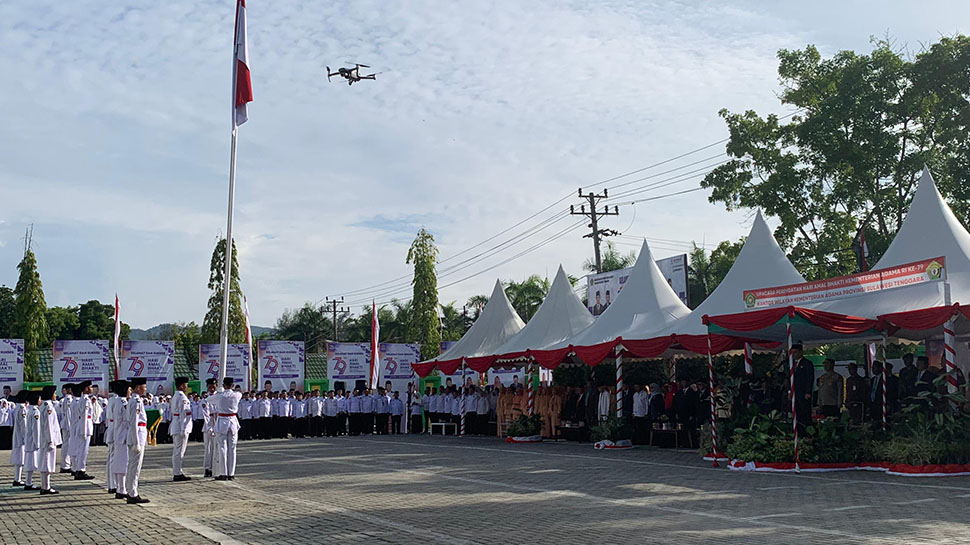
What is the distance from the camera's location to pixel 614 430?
2330 cm

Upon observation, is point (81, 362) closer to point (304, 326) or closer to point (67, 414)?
point (67, 414)

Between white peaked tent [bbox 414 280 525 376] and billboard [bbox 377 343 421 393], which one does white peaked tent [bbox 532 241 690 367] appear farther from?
billboard [bbox 377 343 421 393]

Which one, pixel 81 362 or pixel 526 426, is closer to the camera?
pixel 526 426

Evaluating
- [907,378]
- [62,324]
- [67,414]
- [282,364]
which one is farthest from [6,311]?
[907,378]

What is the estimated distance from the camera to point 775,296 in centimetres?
1780

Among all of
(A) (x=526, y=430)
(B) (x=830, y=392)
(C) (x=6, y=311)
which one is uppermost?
(C) (x=6, y=311)

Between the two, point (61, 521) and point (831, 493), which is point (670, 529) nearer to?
point (831, 493)

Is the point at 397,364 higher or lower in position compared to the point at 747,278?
lower

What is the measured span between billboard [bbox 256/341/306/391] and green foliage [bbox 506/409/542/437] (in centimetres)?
1019

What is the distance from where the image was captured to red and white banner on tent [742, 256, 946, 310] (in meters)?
17.1

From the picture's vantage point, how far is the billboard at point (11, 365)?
94.0ft

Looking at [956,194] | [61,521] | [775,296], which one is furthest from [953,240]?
[61,521]

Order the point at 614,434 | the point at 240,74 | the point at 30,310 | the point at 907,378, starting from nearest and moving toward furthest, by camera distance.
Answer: the point at 907,378
the point at 240,74
the point at 614,434
the point at 30,310

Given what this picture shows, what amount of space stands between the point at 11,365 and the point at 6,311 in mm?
35509
